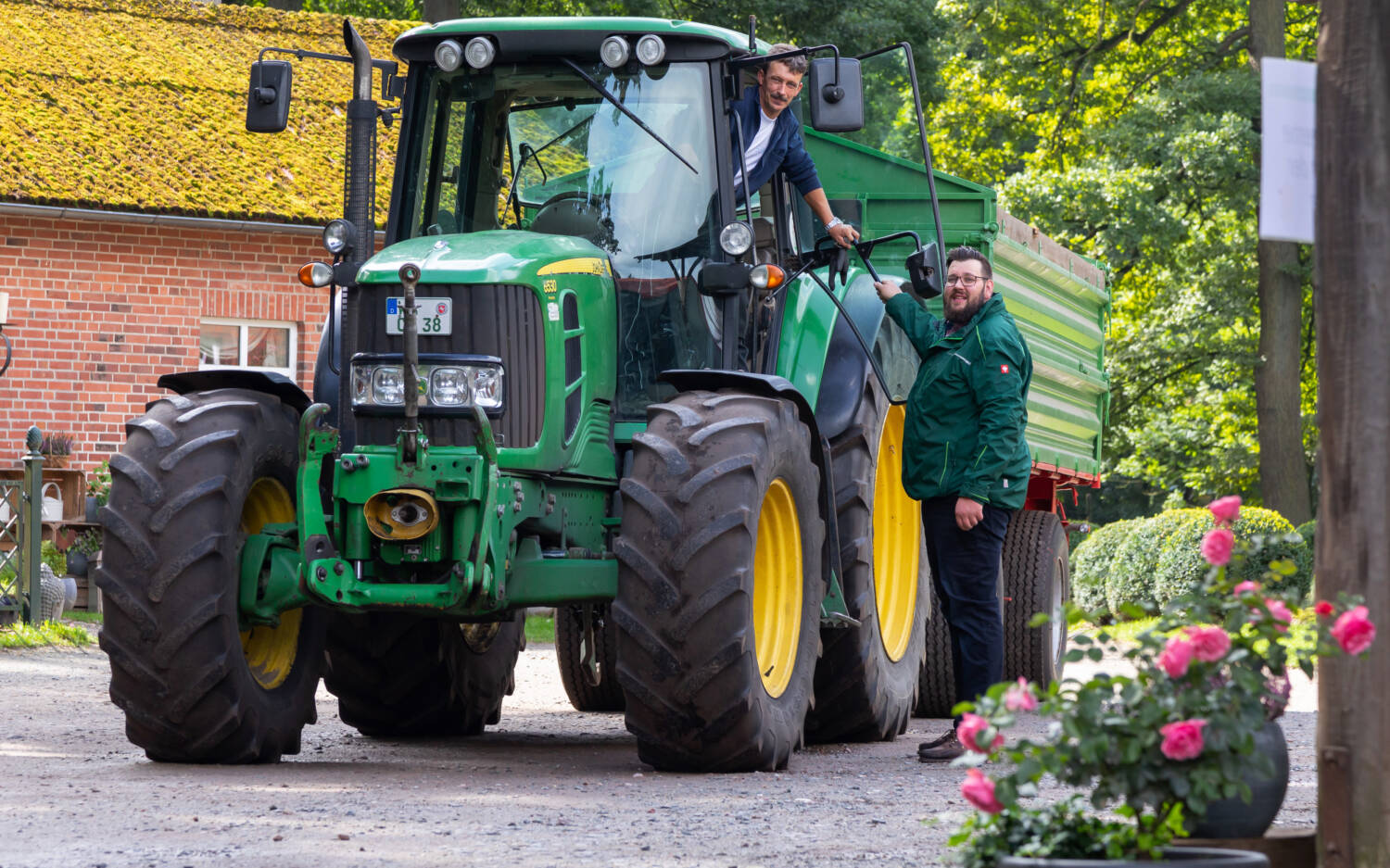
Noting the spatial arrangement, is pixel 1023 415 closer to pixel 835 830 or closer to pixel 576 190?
pixel 576 190

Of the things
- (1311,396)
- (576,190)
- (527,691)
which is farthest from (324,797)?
(1311,396)

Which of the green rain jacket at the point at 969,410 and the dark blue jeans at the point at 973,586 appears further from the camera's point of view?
the dark blue jeans at the point at 973,586

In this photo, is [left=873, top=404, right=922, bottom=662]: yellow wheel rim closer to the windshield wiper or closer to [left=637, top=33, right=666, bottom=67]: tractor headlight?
the windshield wiper

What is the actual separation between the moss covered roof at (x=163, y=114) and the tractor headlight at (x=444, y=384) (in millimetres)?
10717

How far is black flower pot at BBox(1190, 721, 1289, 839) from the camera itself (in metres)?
4.31

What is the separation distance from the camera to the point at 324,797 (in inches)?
251

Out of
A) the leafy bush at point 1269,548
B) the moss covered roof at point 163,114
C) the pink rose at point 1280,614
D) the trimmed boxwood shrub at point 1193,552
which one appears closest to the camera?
the pink rose at point 1280,614

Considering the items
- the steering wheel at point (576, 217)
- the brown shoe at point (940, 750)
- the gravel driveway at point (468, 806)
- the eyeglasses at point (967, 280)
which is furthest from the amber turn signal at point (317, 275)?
the brown shoe at point (940, 750)

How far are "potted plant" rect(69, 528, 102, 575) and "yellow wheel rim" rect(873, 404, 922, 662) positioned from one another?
981cm

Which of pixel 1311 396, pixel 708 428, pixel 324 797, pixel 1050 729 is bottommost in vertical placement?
pixel 324 797

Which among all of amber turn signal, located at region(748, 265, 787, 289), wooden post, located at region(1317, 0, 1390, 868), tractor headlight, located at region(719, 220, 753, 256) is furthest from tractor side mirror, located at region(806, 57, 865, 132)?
wooden post, located at region(1317, 0, 1390, 868)

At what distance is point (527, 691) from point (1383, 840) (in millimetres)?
8052

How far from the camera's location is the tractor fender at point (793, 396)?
23.7ft

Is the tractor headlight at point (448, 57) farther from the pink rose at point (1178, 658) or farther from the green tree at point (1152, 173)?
the green tree at point (1152, 173)
